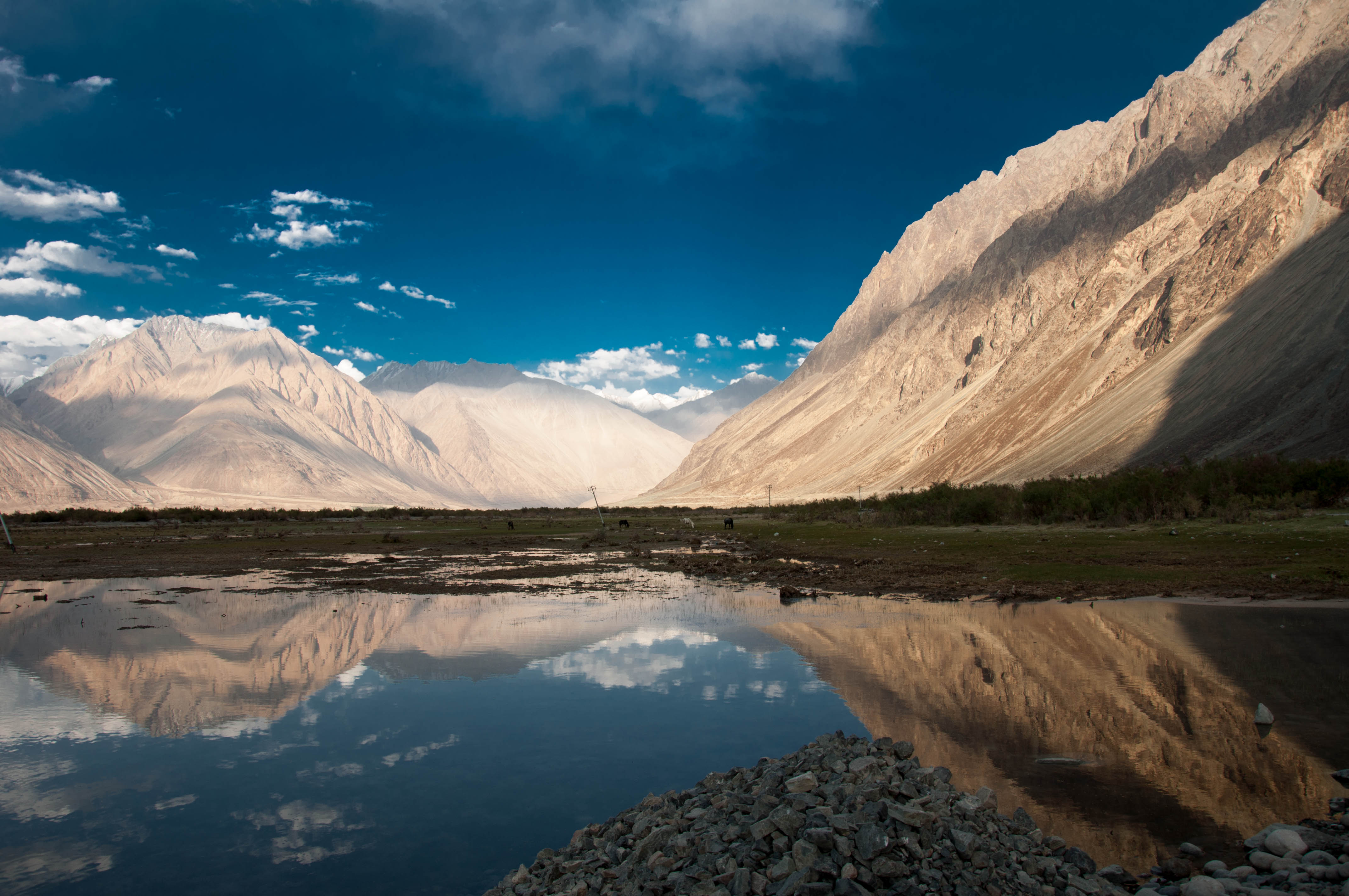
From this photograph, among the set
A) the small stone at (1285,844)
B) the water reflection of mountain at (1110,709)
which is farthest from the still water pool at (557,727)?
the small stone at (1285,844)

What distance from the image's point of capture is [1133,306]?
262 feet

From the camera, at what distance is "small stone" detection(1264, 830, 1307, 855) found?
5488 millimetres

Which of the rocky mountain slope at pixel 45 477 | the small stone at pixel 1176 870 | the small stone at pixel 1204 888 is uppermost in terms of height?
the rocky mountain slope at pixel 45 477

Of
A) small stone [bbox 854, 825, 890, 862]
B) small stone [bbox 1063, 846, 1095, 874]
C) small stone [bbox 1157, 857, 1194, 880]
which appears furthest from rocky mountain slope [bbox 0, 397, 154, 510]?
small stone [bbox 1157, 857, 1194, 880]

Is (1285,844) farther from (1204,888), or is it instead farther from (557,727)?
(557,727)

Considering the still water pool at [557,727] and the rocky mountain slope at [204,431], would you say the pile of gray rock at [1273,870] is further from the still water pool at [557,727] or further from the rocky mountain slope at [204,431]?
the rocky mountain slope at [204,431]

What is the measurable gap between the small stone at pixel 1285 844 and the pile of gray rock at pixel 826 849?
111 cm

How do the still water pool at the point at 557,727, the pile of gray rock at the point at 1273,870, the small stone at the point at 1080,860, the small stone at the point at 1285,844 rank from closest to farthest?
the pile of gray rock at the point at 1273,870 < the small stone at the point at 1080,860 < the small stone at the point at 1285,844 < the still water pool at the point at 557,727

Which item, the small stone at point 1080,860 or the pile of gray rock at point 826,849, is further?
the small stone at point 1080,860

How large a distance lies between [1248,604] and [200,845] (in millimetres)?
18508

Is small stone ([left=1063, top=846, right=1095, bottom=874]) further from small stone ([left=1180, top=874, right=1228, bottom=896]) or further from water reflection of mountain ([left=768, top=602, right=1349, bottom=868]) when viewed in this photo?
water reflection of mountain ([left=768, top=602, right=1349, bottom=868])

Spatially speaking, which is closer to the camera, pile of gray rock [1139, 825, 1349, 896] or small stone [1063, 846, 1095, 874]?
pile of gray rock [1139, 825, 1349, 896]

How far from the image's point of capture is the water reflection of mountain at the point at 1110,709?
673cm

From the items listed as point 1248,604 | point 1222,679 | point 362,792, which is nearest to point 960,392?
point 1248,604
